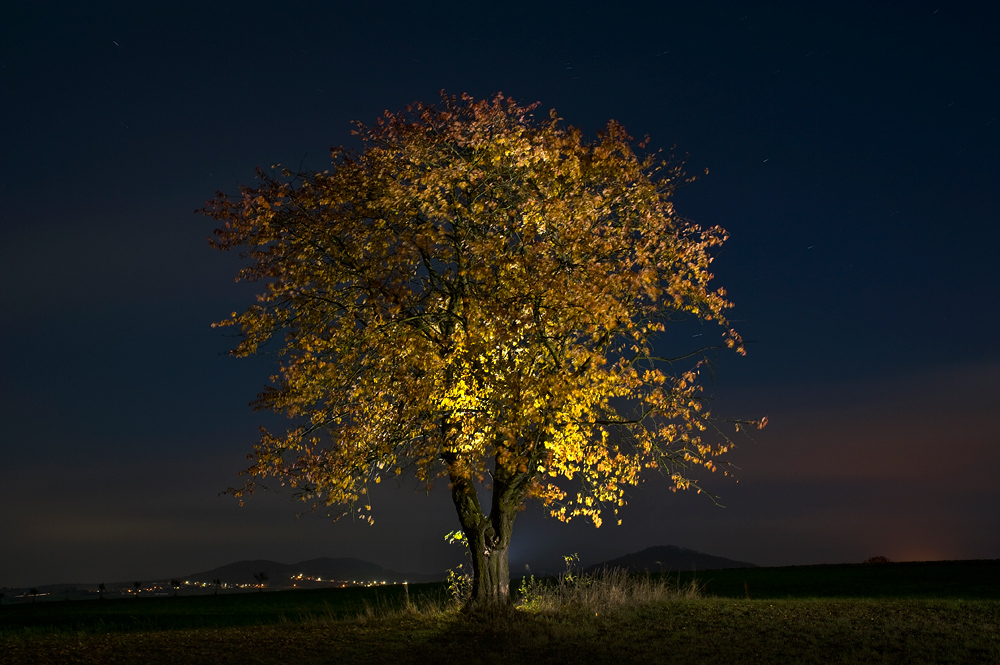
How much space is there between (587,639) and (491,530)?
13.4 ft

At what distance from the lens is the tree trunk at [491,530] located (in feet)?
59.9

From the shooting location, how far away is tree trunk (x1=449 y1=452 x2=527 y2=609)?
1825 centimetres

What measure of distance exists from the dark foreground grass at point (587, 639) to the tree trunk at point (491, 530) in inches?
41.7

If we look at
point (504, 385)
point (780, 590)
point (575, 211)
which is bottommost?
point (780, 590)

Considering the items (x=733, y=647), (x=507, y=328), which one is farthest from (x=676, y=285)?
(x=733, y=647)

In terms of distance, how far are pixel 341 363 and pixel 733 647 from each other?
981cm

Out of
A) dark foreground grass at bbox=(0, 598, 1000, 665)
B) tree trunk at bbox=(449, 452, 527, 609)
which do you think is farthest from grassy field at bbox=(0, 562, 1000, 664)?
tree trunk at bbox=(449, 452, 527, 609)

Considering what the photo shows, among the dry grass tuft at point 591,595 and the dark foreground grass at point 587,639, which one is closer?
the dark foreground grass at point 587,639

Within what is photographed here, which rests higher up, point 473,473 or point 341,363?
point 341,363

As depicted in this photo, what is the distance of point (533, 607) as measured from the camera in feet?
58.9

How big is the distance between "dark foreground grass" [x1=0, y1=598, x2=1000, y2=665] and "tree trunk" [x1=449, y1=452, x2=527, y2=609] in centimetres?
106

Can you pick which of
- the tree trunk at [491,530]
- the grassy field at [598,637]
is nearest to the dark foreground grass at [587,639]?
the grassy field at [598,637]

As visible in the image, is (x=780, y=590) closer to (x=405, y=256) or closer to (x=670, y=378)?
(x=670, y=378)

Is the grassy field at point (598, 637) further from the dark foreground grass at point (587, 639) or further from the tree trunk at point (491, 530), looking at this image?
the tree trunk at point (491, 530)
